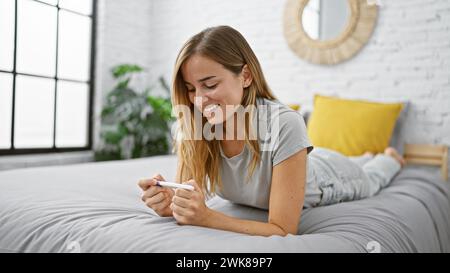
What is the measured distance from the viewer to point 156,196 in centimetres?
102

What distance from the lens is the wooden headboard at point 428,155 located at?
8.33 feet

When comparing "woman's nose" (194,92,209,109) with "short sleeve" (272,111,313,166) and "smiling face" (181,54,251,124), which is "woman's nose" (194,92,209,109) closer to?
"smiling face" (181,54,251,124)

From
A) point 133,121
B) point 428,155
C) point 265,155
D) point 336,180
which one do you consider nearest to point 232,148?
point 265,155

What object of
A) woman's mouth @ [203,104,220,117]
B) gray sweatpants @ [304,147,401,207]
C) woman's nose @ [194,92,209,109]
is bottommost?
gray sweatpants @ [304,147,401,207]

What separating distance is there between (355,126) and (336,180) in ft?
3.50

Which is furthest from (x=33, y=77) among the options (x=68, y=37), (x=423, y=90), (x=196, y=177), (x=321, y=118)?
(x=423, y=90)

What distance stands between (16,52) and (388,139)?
263cm

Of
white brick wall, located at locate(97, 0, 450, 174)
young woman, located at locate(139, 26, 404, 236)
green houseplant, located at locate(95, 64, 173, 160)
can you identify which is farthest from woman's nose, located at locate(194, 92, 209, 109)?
green houseplant, located at locate(95, 64, 173, 160)

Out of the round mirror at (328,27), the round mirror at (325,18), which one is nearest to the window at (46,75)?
the round mirror at (328,27)

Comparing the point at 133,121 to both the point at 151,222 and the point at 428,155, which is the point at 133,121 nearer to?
the point at 428,155

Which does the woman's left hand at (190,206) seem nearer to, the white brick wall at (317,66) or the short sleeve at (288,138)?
the short sleeve at (288,138)

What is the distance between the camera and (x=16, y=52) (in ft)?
9.45

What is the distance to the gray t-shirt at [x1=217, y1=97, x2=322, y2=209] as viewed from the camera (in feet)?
3.42

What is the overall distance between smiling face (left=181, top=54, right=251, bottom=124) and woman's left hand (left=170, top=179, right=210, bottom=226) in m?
0.24
